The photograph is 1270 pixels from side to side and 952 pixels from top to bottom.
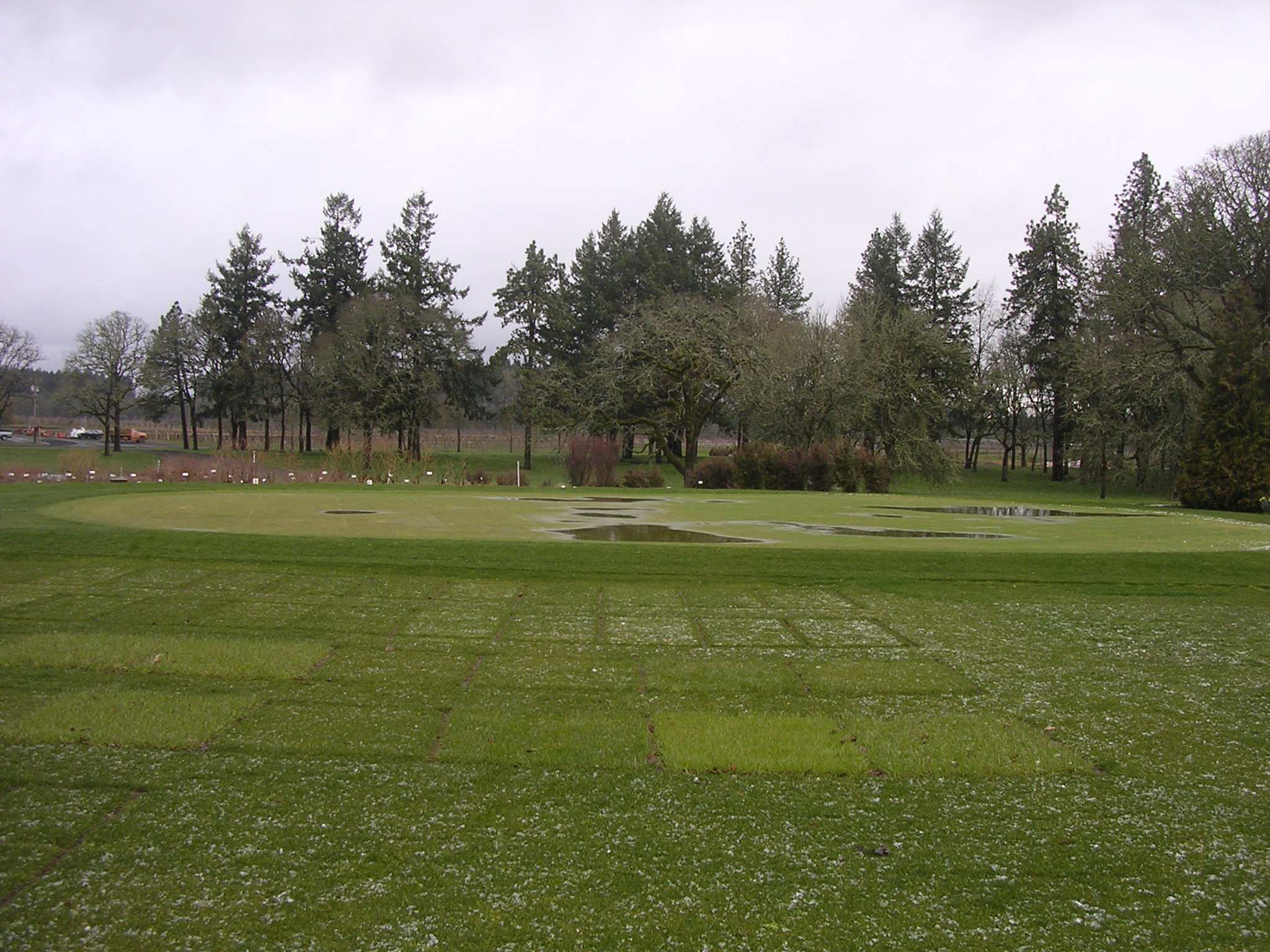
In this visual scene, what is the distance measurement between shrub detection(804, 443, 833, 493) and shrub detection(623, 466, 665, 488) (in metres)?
5.52

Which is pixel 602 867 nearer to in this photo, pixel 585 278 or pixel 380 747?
pixel 380 747

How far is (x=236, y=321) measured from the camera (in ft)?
200

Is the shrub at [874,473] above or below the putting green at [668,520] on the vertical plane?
above

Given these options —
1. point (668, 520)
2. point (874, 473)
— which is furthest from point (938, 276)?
point (668, 520)

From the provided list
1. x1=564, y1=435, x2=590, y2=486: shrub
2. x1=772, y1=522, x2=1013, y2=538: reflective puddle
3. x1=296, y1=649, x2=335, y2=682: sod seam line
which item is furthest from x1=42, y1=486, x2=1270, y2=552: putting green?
x1=564, y1=435, x2=590, y2=486: shrub

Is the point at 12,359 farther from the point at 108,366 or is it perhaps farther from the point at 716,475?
the point at 716,475

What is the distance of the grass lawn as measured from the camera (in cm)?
344

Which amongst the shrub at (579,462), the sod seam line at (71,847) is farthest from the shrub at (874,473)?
the sod seam line at (71,847)

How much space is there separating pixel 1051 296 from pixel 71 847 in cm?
6248

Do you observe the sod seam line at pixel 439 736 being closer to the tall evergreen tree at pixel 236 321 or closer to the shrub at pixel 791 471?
the shrub at pixel 791 471

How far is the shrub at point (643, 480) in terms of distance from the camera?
3353 centimetres

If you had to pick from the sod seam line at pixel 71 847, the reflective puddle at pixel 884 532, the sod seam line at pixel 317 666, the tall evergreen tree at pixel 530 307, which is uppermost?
the tall evergreen tree at pixel 530 307

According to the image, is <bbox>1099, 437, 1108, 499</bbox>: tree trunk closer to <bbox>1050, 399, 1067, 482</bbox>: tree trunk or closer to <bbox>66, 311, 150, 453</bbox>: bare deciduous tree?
<bbox>1050, 399, 1067, 482</bbox>: tree trunk

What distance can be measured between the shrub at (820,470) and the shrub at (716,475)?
280cm
